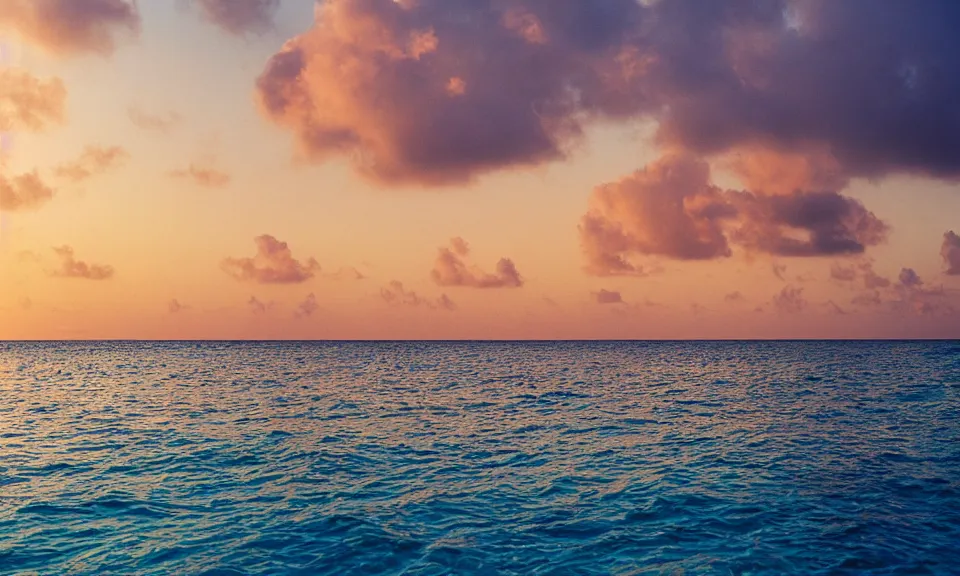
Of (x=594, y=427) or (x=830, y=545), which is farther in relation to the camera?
(x=594, y=427)

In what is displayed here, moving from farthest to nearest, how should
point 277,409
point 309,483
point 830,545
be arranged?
1. point 277,409
2. point 309,483
3. point 830,545

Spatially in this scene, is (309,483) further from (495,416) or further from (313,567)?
(495,416)

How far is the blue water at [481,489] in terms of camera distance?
17.3m

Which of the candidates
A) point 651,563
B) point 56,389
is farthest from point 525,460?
point 56,389

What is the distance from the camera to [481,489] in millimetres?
24625

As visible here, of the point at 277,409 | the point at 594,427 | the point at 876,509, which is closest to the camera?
the point at 876,509

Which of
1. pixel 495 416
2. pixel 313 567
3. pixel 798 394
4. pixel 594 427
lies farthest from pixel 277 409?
pixel 798 394

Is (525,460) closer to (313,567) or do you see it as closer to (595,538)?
(595,538)

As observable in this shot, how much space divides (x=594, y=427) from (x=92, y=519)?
29.1 meters

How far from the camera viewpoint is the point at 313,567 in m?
16.6

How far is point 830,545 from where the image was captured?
18.3 m

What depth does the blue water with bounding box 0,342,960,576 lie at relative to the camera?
17.3m

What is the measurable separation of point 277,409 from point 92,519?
3035 centimetres

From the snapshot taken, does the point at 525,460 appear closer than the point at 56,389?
Yes
